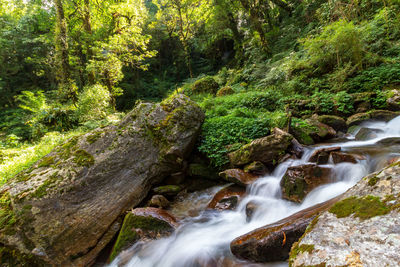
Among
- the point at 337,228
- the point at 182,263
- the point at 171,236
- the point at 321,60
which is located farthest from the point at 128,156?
the point at 321,60

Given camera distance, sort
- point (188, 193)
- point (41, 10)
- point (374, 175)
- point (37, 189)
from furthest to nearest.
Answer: point (41, 10) < point (188, 193) < point (37, 189) < point (374, 175)

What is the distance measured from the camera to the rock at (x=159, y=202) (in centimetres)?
458

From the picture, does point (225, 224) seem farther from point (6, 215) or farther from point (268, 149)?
point (6, 215)

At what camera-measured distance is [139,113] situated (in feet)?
18.2

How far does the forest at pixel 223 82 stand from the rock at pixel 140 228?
0.71 m

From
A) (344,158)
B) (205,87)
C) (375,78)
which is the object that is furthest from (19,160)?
(375,78)

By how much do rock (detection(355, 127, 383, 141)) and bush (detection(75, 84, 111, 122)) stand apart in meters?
11.0

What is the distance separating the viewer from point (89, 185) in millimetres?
4008

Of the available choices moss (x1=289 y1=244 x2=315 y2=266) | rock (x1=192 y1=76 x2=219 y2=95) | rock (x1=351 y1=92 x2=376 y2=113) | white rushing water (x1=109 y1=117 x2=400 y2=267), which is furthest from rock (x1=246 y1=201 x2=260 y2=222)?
rock (x1=192 y1=76 x2=219 y2=95)

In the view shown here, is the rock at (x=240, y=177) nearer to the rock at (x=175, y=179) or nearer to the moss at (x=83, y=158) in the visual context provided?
the rock at (x=175, y=179)

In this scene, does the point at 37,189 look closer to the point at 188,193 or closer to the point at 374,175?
the point at 188,193

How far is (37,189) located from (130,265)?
7.34 ft

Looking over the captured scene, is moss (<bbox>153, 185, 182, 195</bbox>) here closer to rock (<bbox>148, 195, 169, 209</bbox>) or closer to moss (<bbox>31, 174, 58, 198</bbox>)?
rock (<bbox>148, 195, 169, 209</bbox>)

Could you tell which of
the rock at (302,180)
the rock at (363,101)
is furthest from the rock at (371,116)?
the rock at (302,180)
